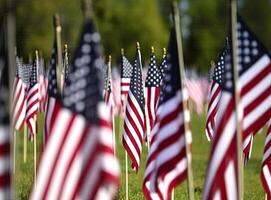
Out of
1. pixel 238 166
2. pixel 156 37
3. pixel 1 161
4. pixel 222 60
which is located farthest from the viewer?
pixel 156 37

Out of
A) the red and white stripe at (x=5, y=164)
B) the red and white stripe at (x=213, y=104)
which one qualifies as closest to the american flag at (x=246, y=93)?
the red and white stripe at (x=5, y=164)

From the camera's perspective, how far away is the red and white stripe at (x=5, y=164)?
873 cm

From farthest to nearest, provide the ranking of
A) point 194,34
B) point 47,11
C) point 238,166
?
point 194,34, point 47,11, point 238,166

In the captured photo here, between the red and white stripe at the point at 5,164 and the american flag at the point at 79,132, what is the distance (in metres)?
0.49

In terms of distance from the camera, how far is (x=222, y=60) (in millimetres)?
16500

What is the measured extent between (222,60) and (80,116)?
7857 millimetres

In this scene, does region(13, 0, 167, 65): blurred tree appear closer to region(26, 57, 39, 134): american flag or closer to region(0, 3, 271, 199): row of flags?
region(26, 57, 39, 134): american flag

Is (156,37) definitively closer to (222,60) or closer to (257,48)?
(222,60)

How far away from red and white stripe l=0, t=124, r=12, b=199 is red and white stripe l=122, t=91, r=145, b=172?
7.26 m

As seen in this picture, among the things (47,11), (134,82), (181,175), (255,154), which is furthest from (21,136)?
(47,11)

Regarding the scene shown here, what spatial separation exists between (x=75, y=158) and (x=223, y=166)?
72.3 inches

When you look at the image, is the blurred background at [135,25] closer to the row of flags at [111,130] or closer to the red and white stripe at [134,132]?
the red and white stripe at [134,132]

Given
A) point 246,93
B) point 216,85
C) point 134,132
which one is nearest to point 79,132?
point 246,93

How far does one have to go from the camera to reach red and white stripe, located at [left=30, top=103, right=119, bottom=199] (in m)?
8.80
